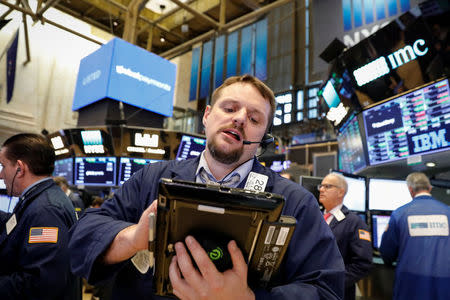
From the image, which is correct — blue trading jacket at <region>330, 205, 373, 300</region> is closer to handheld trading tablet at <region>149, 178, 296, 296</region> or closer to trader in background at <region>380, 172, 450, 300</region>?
trader in background at <region>380, 172, 450, 300</region>

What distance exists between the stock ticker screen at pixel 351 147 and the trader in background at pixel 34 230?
3097 mm

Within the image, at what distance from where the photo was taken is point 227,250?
68 centimetres

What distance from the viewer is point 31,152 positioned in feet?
6.12

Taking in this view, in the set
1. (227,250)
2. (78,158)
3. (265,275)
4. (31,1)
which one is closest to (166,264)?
(227,250)

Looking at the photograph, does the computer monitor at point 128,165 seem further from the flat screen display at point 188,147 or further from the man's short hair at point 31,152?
the man's short hair at point 31,152

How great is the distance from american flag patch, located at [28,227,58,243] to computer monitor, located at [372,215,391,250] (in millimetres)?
3453

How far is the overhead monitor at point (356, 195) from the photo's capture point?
3809mm

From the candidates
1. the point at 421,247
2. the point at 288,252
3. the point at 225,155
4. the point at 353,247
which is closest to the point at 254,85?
the point at 225,155

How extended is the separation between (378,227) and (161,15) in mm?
6515

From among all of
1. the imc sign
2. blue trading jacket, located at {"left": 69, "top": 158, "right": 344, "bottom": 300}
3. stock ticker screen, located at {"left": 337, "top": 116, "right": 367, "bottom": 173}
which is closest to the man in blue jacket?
blue trading jacket, located at {"left": 69, "top": 158, "right": 344, "bottom": 300}

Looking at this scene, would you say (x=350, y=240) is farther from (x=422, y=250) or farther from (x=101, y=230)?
(x=101, y=230)

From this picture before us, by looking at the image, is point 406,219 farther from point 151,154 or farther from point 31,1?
point 31,1

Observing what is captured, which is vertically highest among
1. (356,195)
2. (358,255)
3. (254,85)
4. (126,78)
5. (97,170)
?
(126,78)

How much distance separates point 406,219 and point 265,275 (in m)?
2.33
